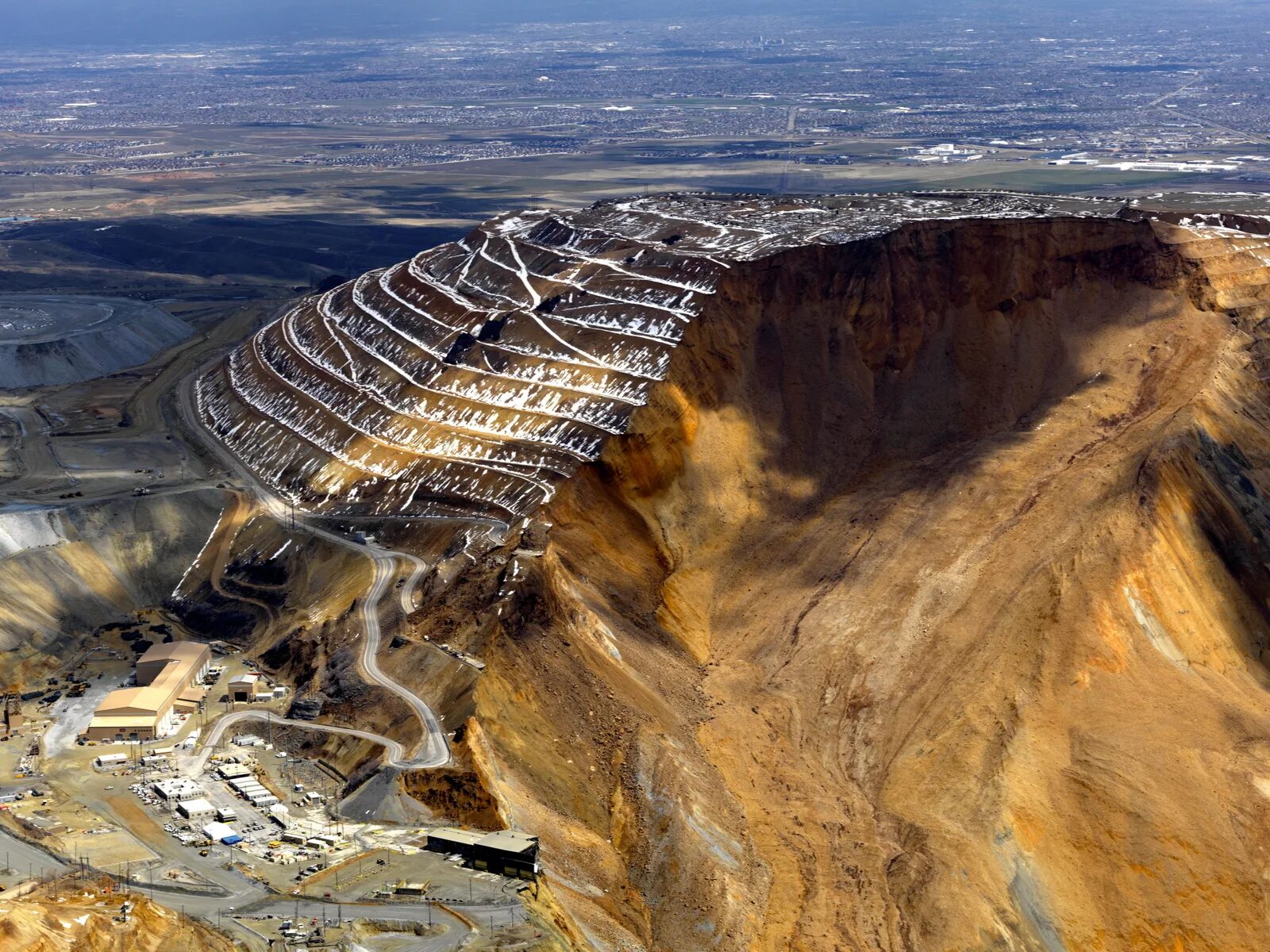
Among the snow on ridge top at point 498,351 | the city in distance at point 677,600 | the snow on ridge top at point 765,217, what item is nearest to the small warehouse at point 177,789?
the city in distance at point 677,600

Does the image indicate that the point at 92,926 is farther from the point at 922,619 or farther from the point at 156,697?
the point at 922,619

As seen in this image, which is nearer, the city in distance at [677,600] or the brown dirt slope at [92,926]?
the brown dirt slope at [92,926]

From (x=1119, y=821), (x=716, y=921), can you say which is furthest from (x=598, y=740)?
(x=1119, y=821)

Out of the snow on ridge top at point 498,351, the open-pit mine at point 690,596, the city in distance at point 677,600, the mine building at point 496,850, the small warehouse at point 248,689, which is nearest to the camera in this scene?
the mine building at point 496,850

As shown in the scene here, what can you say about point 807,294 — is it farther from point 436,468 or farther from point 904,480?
point 436,468

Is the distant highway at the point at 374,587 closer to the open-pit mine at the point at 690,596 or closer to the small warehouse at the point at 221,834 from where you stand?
the open-pit mine at the point at 690,596

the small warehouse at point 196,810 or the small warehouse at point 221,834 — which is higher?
the small warehouse at point 221,834
